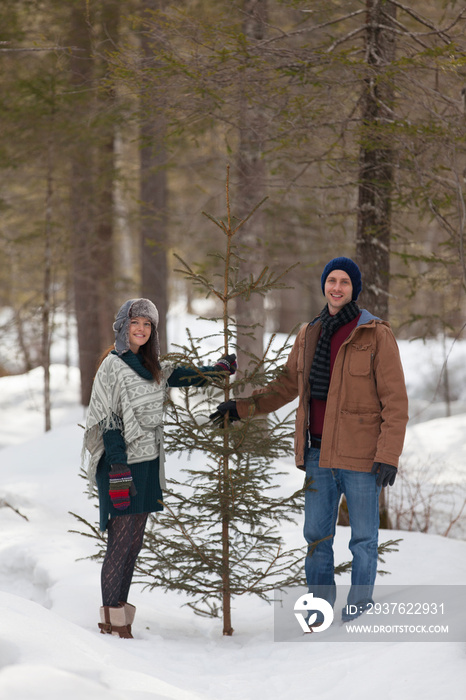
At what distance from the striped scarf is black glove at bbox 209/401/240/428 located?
Result: 0.51 m

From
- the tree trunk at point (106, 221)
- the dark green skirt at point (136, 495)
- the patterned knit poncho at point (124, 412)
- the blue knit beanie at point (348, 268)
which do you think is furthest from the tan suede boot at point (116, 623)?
the tree trunk at point (106, 221)

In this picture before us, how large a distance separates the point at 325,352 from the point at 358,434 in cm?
55

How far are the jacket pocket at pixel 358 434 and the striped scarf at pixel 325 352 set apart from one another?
0.77 ft

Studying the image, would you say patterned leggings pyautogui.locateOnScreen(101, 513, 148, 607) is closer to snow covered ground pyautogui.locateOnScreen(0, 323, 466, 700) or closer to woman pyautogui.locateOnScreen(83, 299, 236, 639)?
woman pyautogui.locateOnScreen(83, 299, 236, 639)

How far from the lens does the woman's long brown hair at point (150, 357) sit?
172 inches

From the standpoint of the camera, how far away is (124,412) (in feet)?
13.8

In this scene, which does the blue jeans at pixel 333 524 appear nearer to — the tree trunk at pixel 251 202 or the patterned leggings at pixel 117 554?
the patterned leggings at pixel 117 554

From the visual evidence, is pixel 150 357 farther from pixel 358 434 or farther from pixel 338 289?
pixel 358 434

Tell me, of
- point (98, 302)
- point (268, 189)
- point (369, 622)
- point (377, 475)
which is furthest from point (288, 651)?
point (98, 302)

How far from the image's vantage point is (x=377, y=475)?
4027 mm

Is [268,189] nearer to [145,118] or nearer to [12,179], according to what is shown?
[145,118]

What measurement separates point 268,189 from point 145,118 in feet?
10.8

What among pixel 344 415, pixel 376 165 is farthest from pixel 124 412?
pixel 376 165

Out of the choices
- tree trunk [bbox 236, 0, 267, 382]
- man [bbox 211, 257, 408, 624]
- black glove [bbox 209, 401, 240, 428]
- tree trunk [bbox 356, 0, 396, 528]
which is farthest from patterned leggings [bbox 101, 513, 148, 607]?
tree trunk [bbox 356, 0, 396, 528]
